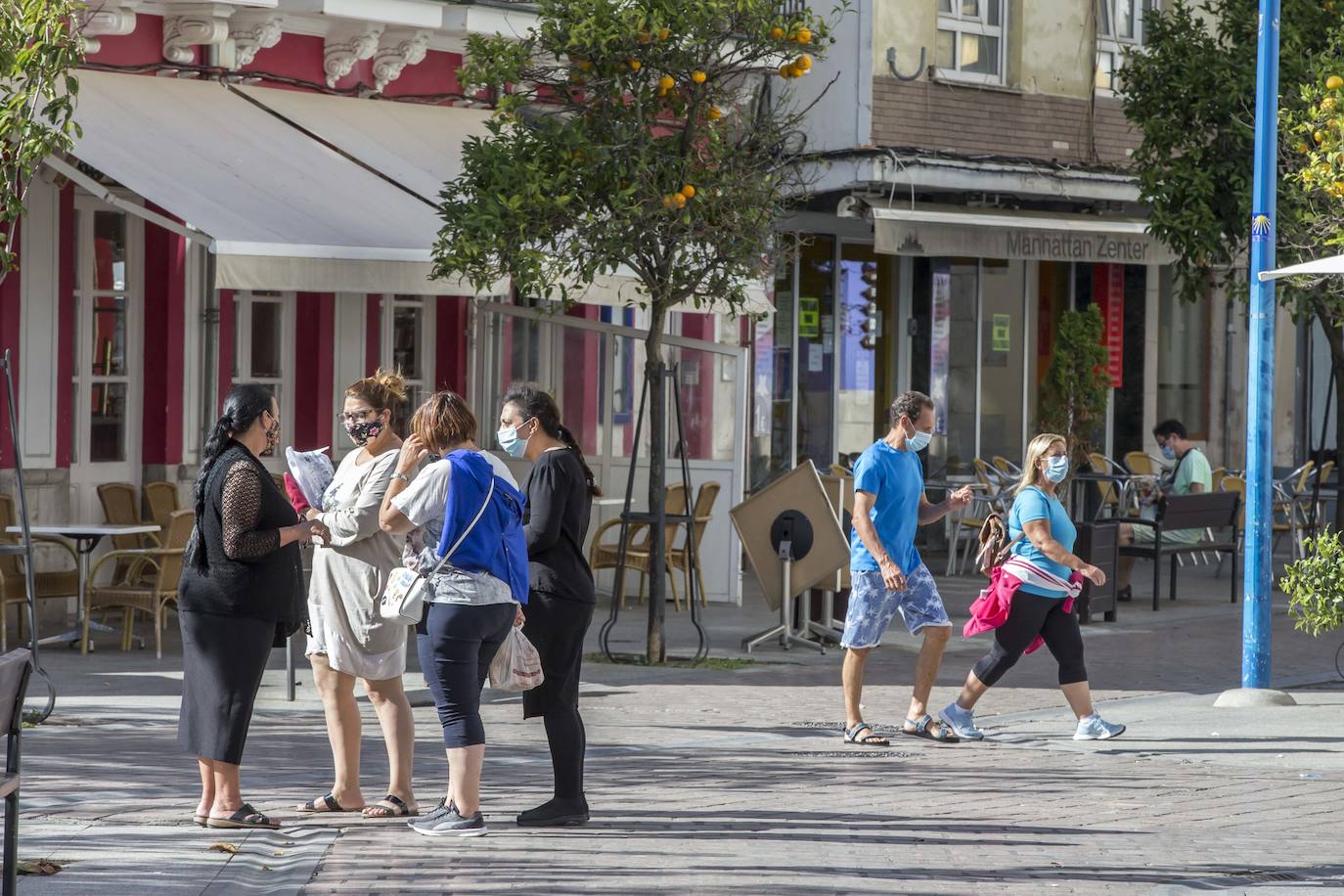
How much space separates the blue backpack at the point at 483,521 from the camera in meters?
7.68

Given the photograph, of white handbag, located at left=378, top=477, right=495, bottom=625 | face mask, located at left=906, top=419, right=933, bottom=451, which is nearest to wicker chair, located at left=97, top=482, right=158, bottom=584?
face mask, located at left=906, top=419, right=933, bottom=451

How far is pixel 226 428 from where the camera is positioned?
794 cm

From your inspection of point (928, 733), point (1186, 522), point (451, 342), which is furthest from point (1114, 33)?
point (928, 733)

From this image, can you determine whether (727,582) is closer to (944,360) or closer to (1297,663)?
(1297,663)

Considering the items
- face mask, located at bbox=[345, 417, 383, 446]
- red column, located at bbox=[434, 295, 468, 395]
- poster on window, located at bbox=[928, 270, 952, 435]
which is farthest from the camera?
poster on window, located at bbox=[928, 270, 952, 435]

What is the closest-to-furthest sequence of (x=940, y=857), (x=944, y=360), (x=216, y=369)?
(x=940, y=857)
(x=216, y=369)
(x=944, y=360)

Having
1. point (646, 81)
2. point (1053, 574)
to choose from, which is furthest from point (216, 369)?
point (1053, 574)

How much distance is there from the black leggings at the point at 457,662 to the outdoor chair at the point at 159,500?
25.7 ft

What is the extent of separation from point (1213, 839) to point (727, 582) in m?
9.14

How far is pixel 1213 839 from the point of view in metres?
8.00

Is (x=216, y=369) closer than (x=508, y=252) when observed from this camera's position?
No

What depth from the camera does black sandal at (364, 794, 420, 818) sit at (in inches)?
317

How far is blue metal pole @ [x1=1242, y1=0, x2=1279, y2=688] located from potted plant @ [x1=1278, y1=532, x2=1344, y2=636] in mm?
201

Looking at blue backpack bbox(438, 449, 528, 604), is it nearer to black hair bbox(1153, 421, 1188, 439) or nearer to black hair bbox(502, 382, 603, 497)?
black hair bbox(502, 382, 603, 497)
